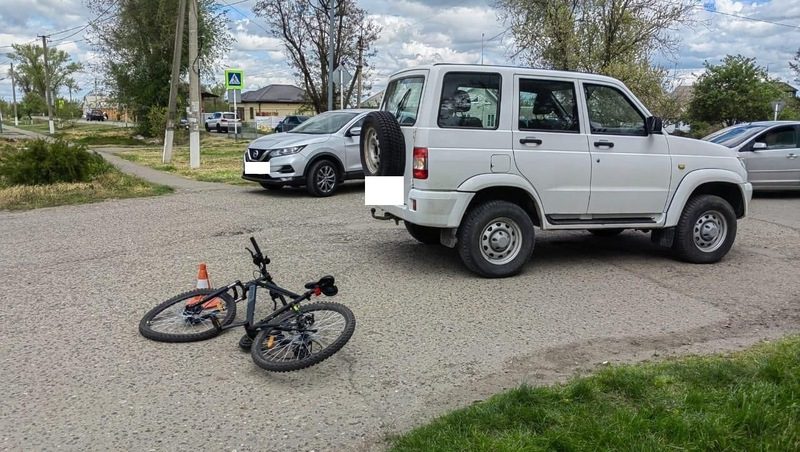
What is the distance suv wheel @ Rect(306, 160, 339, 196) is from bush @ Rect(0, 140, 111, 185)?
521 centimetres

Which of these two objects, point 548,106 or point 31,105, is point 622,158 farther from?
point 31,105

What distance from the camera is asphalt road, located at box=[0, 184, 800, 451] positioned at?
3512mm

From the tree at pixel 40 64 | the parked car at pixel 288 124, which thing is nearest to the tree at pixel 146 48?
the parked car at pixel 288 124

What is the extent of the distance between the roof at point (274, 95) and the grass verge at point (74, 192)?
75236 millimetres

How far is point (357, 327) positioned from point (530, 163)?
2.47 m

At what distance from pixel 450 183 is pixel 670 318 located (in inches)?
88.7

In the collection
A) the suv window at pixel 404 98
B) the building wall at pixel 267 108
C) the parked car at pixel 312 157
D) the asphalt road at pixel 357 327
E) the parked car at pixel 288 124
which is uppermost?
the building wall at pixel 267 108

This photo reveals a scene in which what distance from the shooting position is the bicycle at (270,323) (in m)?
4.05

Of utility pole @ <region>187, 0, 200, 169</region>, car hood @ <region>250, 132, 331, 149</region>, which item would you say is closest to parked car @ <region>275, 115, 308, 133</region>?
utility pole @ <region>187, 0, 200, 169</region>

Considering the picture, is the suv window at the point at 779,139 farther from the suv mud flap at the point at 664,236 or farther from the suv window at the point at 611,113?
the suv window at the point at 611,113

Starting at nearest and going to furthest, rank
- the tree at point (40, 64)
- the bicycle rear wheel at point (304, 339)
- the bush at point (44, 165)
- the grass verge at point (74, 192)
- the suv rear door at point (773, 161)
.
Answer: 1. the bicycle rear wheel at point (304, 339)
2. the grass verge at point (74, 192)
3. the suv rear door at point (773, 161)
4. the bush at point (44, 165)
5. the tree at point (40, 64)

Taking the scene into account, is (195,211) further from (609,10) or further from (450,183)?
(609,10)

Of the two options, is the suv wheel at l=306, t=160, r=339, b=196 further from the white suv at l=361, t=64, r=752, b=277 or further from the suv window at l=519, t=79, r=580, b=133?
the suv window at l=519, t=79, r=580, b=133

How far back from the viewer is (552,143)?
625cm
